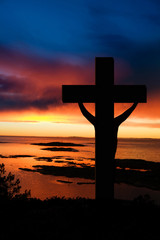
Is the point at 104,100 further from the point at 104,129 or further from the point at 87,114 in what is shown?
the point at 104,129

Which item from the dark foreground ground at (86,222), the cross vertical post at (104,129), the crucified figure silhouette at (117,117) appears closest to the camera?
the dark foreground ground at (86,222)

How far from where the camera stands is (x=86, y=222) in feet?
16.1

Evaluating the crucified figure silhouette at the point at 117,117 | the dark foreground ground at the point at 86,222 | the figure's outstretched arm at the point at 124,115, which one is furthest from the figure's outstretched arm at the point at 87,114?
the dark foreground ground at the point at 86,222

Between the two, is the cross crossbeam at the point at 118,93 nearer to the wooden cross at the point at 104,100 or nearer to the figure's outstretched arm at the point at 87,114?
the wooden cross at the point at 104,100

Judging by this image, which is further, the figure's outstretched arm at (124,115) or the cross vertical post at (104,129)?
the figure's outstretched arm at (124,115)

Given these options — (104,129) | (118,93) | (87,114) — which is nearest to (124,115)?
(118,93)

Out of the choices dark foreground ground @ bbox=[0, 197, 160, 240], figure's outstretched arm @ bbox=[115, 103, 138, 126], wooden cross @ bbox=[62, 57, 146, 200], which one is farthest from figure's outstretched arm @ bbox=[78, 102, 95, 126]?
dark foreground ground @ bbox=[0, 197, 160, 240]

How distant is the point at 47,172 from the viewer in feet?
96.0

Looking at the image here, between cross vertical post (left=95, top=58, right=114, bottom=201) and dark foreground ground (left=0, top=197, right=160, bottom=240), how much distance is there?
414 mm

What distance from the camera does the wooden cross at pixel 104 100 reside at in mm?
5535

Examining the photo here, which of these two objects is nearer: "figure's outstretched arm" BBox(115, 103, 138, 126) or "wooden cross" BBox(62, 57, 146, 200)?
"wooden cross" BBox(62, 57, 146, 200)

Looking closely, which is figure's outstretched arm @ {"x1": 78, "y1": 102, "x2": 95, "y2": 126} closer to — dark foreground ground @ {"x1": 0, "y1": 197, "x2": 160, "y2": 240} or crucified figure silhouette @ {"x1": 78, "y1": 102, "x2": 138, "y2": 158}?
crucified figure silhouette @ {"x1": 78, "y1": 102, "x2": 138, "y2": 158}

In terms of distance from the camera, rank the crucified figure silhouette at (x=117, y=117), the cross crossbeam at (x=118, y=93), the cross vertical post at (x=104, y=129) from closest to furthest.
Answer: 1. the cross vertical post at (x=104, y=129)
2. the crucified figure silhouette at (x=117, y=117)
3. the cross crossbeam at (x=118, y=93)

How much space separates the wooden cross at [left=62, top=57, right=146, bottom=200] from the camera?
554cm
